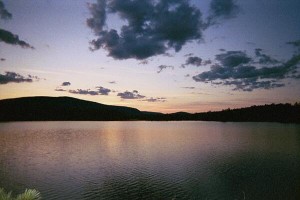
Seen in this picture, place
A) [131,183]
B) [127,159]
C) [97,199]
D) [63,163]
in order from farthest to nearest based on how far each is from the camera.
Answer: [127,159] → [63,163] → [131,183] → [97,199]

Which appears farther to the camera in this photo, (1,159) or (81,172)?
(1,159)

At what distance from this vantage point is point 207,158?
182 feet

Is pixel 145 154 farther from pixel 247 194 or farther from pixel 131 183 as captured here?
pixel 247 194

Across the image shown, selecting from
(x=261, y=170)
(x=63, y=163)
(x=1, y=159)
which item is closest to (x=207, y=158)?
(x=261, y=170)

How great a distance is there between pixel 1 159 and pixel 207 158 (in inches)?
1545

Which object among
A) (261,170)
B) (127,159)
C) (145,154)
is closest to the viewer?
(261,170)

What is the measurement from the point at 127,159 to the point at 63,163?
1191 cm

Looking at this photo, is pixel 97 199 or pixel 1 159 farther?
pixel 1 159

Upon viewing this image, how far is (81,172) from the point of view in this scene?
143ft

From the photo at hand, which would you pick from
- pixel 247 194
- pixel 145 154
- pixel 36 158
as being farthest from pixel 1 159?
pixel 247 194

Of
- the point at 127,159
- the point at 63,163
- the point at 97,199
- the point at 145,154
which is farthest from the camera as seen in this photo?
the point at 145,154

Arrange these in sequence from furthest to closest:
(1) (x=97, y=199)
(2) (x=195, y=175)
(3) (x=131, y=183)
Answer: (2) (x=195, y=175)
(3) (x=131, y=183)
(1) (x=97, y=199)

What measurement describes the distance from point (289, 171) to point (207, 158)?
15796 mm

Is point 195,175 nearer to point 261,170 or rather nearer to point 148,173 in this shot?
point 148,173
